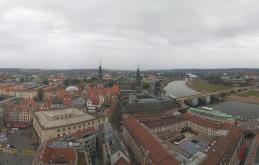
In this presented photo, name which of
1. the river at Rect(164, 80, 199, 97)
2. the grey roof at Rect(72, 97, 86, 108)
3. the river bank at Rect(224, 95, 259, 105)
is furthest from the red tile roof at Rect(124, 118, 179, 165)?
the river at Rect(164, 80, 199, 97)

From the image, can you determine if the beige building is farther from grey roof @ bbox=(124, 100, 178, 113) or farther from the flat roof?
grey roof @ bbox=(124, 100, 178, 113)

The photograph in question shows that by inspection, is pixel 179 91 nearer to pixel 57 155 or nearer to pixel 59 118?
pixel 59 118

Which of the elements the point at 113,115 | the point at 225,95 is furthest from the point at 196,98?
the point at 113,115

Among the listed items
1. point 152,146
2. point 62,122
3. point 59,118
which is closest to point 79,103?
point 59,118

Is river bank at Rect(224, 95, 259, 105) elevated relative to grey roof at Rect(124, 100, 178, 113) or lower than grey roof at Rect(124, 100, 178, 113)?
lower

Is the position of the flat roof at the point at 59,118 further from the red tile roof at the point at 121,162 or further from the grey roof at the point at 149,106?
the red tile roof at the point at 121,162

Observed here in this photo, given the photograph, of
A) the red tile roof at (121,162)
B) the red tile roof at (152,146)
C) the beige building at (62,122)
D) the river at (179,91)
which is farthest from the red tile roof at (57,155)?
the river at (179,91)

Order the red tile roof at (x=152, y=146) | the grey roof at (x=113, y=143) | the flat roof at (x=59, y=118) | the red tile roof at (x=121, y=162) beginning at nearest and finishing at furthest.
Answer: the red tile roof at (x=152, y=146) → the red tile roof at (x=121, y=162) → the grey roof at (x=113, y=143) → the flat roof at (x=59, y=118)

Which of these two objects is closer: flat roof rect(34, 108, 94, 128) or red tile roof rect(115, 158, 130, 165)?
red tile roof rect(115, 158, 130, 165)

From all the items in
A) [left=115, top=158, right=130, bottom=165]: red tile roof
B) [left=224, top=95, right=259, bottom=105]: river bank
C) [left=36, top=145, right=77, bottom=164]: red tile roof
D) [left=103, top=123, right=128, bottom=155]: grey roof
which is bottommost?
[left=224, top=95, right=259, bottom=105]: river bank

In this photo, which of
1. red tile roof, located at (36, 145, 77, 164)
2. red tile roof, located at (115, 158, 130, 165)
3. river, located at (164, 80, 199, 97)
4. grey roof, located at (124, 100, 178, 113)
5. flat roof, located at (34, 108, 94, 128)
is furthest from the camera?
river, located at (164, 80, 199, 97)
